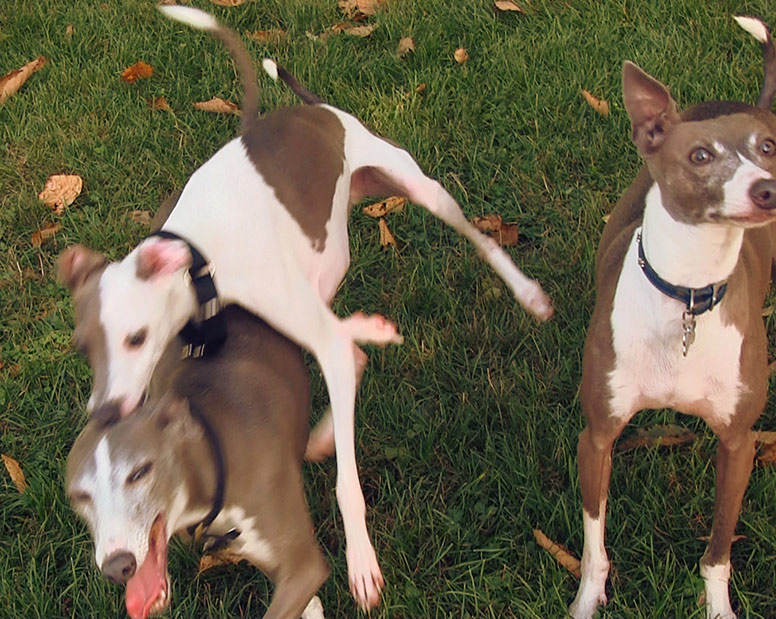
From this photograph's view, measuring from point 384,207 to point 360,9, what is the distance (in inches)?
61.3

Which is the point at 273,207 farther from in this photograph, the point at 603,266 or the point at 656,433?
the point at 656,433

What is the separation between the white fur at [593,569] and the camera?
2.57 metres

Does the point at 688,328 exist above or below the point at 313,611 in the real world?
above

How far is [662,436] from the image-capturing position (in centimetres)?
296

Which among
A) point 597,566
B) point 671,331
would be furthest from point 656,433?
point 671,331

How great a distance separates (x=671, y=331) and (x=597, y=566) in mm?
744

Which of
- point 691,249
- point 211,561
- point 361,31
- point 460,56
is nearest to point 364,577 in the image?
point 211,561

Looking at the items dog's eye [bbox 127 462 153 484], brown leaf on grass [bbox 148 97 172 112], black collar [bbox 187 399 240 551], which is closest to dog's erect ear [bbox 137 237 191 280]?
black collar [bbox 187 399 240 551]

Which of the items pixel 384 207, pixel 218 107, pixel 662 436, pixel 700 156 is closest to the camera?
pixel 700 156

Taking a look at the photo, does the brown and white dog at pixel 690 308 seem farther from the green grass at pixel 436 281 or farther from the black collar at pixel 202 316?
the black collar at pixel 202 316

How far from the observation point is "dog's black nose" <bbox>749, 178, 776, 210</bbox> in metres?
1.90

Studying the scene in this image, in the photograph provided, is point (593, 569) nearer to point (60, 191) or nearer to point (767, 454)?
point (767, 454)

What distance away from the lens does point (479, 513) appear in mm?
2930

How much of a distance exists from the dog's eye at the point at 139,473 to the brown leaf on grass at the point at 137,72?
3.27m
